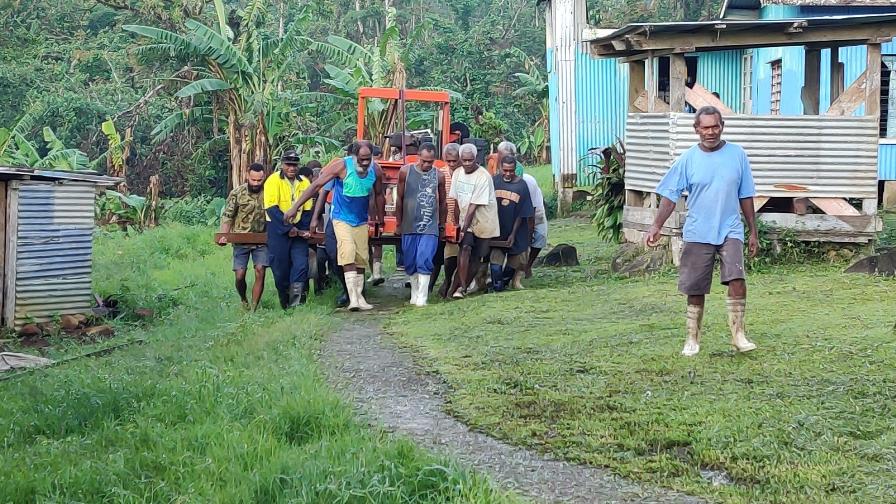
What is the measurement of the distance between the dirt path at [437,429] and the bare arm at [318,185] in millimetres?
2005

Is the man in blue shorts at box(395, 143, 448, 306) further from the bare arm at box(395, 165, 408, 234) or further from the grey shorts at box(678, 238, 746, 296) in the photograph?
the grey shorts at box(678, 238, 746, 296)

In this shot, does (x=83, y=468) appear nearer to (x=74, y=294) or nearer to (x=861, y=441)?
(x=861, y=441)

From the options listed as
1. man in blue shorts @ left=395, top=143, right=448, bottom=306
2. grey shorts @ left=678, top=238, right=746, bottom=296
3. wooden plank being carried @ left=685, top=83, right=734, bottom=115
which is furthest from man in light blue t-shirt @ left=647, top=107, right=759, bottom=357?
wooden plank being carried @ left=685, top=83, right=734, bottom=115

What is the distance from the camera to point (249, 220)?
12.2 m

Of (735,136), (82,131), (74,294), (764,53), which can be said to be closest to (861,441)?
(735,136)

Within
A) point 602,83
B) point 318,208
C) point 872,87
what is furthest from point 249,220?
point 602,83

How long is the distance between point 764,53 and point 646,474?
17.7 meters

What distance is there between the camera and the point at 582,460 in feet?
19.6

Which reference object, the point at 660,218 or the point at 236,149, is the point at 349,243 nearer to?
the point at 660,218

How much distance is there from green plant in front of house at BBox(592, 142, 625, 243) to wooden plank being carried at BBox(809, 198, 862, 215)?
10.1ft

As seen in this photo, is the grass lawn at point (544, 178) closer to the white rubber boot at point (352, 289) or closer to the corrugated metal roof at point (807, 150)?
the corrugated metal roof at point (807, 150)

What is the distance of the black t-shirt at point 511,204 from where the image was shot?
13086mm

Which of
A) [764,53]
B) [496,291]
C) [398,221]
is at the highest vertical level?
[764,53]

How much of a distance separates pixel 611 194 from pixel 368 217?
514 centimetres
